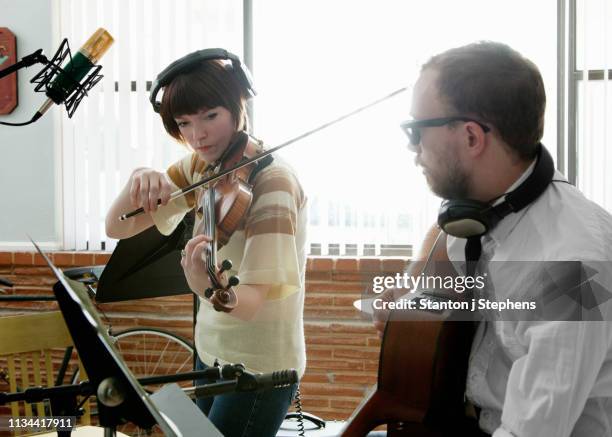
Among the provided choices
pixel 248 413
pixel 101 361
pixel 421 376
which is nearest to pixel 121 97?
pixel 248 413

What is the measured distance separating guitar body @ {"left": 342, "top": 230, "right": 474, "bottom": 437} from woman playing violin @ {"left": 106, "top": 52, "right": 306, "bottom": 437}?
215 millimetres

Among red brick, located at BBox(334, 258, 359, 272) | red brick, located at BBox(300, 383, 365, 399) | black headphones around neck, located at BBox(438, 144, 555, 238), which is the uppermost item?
black headphones around neck, located at BBox(438, 144, 555, 238)

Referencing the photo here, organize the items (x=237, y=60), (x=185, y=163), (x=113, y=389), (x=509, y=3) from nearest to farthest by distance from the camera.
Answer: (x=113, y=389), (x=237, y=60), (x=185, y=163), (x=509, y=3)

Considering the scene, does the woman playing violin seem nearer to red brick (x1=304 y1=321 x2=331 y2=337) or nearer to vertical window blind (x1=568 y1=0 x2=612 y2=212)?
red brick (x1=304 y1=321 x2=331 y2=337)

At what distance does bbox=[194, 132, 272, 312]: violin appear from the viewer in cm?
119

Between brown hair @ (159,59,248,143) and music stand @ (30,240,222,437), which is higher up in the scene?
brown hair @ (159,59,248,143)

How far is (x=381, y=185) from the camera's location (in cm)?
280

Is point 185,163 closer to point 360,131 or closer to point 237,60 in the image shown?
point 237,60

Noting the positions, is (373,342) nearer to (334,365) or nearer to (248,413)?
(334,365)

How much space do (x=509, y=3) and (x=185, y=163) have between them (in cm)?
175

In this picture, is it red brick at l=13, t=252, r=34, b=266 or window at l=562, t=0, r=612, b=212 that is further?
red brick at l=13, t=252, r=34, b=266

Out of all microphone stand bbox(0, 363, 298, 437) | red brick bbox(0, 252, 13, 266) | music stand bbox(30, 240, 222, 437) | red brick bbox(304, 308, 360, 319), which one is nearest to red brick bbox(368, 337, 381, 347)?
red brick bbox(304, 308, 360, 319)

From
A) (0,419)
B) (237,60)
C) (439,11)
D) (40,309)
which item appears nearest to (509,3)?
(439,11)

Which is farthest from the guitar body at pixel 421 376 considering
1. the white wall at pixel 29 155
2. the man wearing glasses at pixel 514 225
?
the white wall at pixel 29 155
